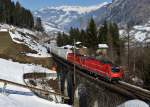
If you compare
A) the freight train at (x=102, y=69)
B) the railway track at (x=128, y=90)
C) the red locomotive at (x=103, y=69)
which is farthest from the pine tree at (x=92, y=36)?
the railway track at (x=128, y=90)

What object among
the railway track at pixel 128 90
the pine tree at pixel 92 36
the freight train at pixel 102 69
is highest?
the pine tree at pixel 92 36

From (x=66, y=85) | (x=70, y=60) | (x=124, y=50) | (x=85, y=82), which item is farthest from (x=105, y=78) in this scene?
(x=124, y=50)

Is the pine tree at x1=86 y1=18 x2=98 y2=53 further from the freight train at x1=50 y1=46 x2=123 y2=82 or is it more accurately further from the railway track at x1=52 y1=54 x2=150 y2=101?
the railway track at x1=52 y1=54 x2=150 y2=101

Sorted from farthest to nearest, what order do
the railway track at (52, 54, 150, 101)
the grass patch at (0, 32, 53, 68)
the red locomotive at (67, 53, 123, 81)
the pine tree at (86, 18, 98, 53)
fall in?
the pine tree at (86, 18, 98, 53), the grass patch at (0, 32, 53, 68), the red locomotive at (67, 53, 123, 81), the railway track at (52, 54, 150, 101)

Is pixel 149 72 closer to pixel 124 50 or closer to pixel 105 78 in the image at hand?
pixel 105 78

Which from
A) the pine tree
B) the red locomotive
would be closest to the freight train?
the red locomotive

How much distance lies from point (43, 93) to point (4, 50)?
55011 mm

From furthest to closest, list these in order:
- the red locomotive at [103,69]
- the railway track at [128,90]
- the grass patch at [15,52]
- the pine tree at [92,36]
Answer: the pine tree at [92,36] → the grass patch at [15,52] → the red locomotive at [103,69] → the railway track at [128,90]

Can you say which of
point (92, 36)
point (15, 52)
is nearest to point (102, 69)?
point (15, 52)

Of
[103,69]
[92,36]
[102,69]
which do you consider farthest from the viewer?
[92,36]

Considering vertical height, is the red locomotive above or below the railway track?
above

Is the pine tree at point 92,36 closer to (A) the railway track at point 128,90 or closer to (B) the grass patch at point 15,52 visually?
(B) the grass patch at point 15,52

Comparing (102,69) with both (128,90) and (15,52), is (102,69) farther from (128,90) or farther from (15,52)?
(15,52)

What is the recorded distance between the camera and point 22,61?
97250 mm
